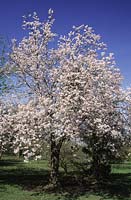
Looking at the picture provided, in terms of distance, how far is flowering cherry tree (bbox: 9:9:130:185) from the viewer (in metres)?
20.4

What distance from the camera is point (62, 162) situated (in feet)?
91.5

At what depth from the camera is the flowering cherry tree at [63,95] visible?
20.4 meters

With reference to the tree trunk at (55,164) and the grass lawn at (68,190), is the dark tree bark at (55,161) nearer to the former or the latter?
the tree trunk at (55,164)

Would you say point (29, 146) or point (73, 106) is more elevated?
point (73, 106)

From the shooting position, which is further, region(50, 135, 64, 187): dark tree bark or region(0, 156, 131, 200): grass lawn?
region(50, 135, 64, 187): dark tree bark

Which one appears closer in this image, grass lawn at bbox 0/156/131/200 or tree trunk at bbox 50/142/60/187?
grass lawn at bbox 0/156/131/200

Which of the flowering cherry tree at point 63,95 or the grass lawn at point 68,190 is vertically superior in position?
the flowering cherry tree at point 63,95

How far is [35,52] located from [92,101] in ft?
16.9

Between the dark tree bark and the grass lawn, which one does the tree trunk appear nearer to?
the dark tree bark

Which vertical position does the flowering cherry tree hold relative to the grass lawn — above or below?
above

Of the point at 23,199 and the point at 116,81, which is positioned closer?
the point at 23,199

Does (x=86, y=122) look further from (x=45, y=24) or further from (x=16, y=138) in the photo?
(x=45, y=24)

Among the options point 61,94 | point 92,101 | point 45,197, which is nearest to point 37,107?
point 61,94

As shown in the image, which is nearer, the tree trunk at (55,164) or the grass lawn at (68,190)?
the grass lawn at (68,190)
